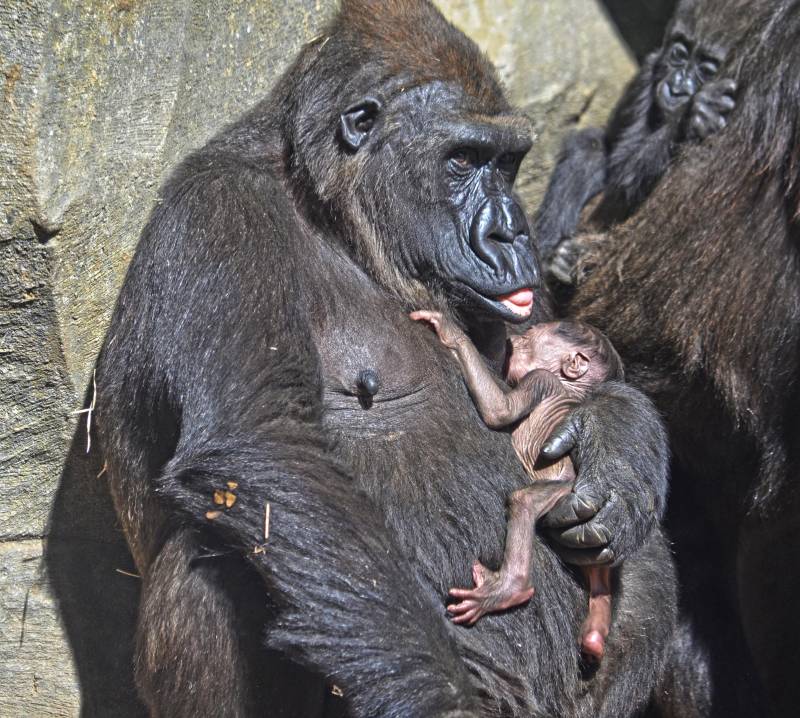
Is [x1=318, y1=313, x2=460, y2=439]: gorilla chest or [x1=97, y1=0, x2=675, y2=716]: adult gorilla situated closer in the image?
[x1=97, y1=0, x2=675, y2=716]: adult gorilla

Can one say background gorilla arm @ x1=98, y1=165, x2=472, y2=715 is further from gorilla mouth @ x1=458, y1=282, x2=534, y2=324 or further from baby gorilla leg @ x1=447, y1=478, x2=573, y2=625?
gorilla mouth @ x1=458, y1=282, x2=534, y2=324

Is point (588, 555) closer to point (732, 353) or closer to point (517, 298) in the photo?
point (517, 298)

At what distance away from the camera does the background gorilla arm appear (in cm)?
321

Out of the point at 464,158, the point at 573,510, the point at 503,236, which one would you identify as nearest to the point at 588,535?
the point at 573,510

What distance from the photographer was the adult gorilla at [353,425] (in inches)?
130

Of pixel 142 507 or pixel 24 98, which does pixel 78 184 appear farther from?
pixel 142 507

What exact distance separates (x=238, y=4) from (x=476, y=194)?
1332 mm

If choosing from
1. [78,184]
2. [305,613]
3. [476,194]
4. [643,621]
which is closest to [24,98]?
[78,184]

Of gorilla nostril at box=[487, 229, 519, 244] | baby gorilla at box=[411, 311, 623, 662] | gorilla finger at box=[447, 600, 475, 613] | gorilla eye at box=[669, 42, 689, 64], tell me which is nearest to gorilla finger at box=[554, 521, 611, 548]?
baby gorilla at box=[411, 311, 623, 662]

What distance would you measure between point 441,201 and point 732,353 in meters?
1.42

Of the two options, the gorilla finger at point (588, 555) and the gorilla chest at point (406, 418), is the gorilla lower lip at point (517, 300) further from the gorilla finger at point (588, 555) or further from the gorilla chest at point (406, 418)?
the gorilla finger at point (588, 555)

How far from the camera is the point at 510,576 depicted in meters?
3.55

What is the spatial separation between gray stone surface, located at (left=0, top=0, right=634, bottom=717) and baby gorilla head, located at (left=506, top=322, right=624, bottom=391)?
1.43 m

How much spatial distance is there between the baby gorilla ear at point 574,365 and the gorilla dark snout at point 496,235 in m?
0.52
